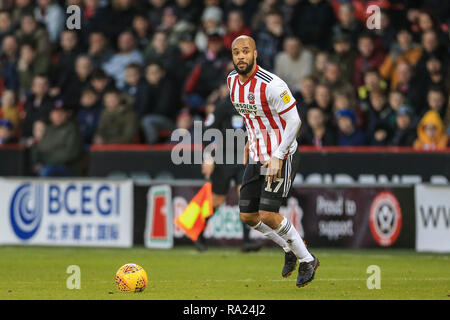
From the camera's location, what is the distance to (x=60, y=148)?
704 inches

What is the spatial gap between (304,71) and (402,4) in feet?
7.51

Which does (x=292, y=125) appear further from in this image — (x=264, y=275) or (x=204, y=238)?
(x=204, y=238)

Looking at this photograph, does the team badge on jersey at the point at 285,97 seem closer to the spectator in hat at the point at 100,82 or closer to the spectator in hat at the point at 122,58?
the spectator in hat at the point at 100,82

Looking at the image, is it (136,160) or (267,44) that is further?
(267,44)

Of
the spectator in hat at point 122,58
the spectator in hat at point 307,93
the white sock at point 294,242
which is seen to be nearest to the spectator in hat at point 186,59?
the spectator in hat at point 122,58

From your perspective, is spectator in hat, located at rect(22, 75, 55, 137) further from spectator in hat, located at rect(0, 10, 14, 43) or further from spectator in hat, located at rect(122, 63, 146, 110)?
spectator in hat, located at rect(0, 10, 14, 43)

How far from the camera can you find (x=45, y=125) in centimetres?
1853

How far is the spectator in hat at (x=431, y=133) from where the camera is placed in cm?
Result: 1600

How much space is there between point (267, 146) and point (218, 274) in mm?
2053

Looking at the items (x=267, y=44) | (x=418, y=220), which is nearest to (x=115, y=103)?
(x=267, y=44)

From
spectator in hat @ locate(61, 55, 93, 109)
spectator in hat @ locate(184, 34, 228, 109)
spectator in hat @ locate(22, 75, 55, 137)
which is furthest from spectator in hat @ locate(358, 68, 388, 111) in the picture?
spectator in hat @ locate(22, 75, 55, 137)

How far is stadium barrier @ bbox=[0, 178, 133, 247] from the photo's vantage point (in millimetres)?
16078

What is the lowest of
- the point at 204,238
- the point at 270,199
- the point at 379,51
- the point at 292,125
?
the point at 204,238

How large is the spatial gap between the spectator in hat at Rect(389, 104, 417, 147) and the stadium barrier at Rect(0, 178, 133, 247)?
440 cm
